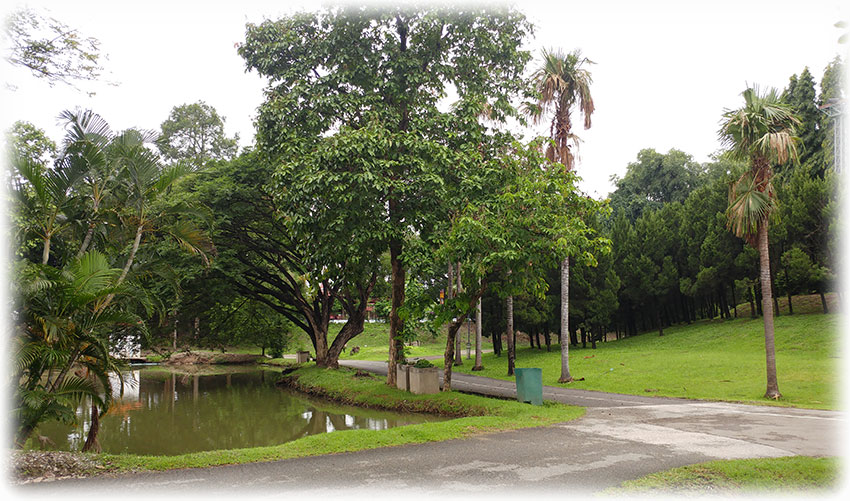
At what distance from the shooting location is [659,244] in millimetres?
39406

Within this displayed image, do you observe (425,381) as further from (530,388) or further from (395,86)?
(395,86)

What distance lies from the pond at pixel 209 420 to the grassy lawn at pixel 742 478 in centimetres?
840

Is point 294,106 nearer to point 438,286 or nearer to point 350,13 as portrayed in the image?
point 350,13

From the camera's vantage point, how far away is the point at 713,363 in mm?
24234

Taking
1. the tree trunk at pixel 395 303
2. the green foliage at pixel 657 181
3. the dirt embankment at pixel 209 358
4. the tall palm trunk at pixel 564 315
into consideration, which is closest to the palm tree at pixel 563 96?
the tall palm trunk at pixel 564 315

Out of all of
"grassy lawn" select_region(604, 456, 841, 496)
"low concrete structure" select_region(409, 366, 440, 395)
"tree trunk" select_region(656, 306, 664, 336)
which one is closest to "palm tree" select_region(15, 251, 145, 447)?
"grassy lawn" select_region(604, 456, 841, 496)

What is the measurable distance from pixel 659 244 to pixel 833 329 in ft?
42.8

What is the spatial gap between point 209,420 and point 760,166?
18.8 m

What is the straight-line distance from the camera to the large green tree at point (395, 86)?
14.7 meters

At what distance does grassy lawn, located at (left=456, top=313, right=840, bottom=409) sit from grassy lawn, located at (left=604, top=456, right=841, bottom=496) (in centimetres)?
974

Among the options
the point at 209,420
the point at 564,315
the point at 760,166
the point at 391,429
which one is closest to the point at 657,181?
the point at 564,315

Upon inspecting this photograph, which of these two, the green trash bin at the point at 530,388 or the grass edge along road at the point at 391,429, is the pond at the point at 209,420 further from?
the green trash bin at the point at 530,388

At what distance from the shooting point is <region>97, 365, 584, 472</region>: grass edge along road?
7410 millimetres

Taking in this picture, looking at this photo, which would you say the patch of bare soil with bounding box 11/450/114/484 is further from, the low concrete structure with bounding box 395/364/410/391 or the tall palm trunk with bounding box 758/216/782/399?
the tall palm trunk with bounding box 758/216/782/399
